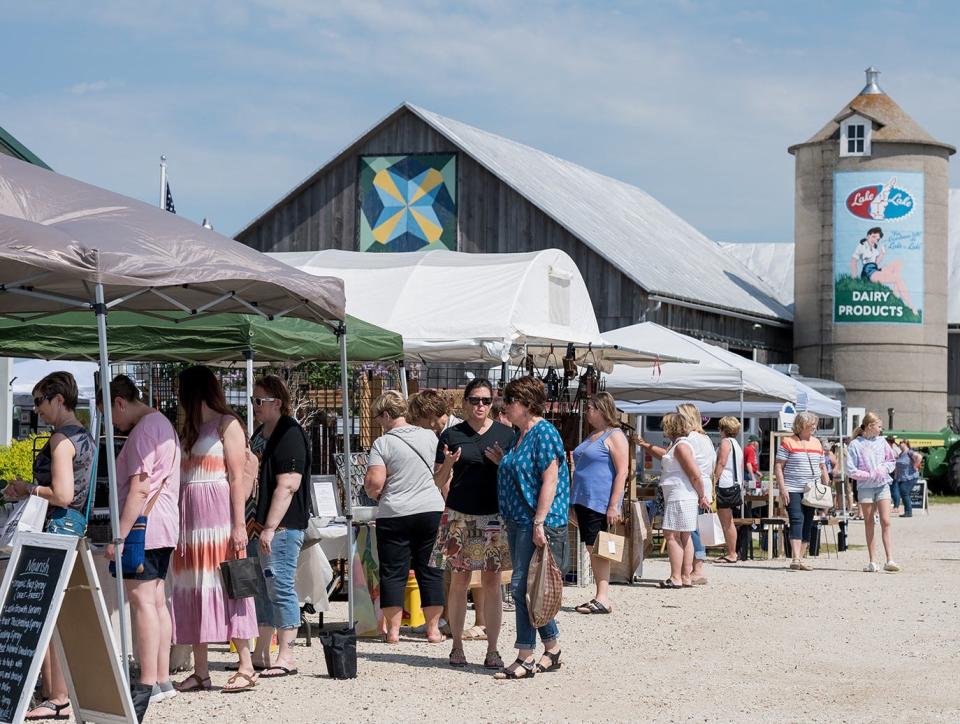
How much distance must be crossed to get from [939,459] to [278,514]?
1209 inches

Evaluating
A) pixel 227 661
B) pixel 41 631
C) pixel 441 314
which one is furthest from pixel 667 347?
pixel 41 631

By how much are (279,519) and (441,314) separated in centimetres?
641

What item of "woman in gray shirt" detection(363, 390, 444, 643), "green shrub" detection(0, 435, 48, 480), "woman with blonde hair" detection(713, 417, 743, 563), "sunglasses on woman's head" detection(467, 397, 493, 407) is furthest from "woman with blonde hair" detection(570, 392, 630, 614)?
"woman with blonde hair" detection(713, 417, 743, 563)

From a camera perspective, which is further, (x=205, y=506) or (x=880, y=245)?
(x=880, y=245)

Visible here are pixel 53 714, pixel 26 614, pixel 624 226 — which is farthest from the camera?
pixel 624 226

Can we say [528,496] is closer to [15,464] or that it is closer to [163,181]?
[15,464]

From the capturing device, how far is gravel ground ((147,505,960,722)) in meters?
8.17

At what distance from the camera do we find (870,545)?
15945mm

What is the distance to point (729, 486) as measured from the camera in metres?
17.7

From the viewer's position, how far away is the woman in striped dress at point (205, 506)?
836cm

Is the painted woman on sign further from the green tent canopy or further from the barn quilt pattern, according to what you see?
the green tent canopy

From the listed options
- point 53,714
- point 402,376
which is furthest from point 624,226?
point 53,714

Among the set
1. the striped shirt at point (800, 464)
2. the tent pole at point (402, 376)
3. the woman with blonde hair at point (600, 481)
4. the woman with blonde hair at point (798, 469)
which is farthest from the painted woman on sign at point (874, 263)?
the woman with blonde hair at point (600, 481)

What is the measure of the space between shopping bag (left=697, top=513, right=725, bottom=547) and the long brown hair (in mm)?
7379
